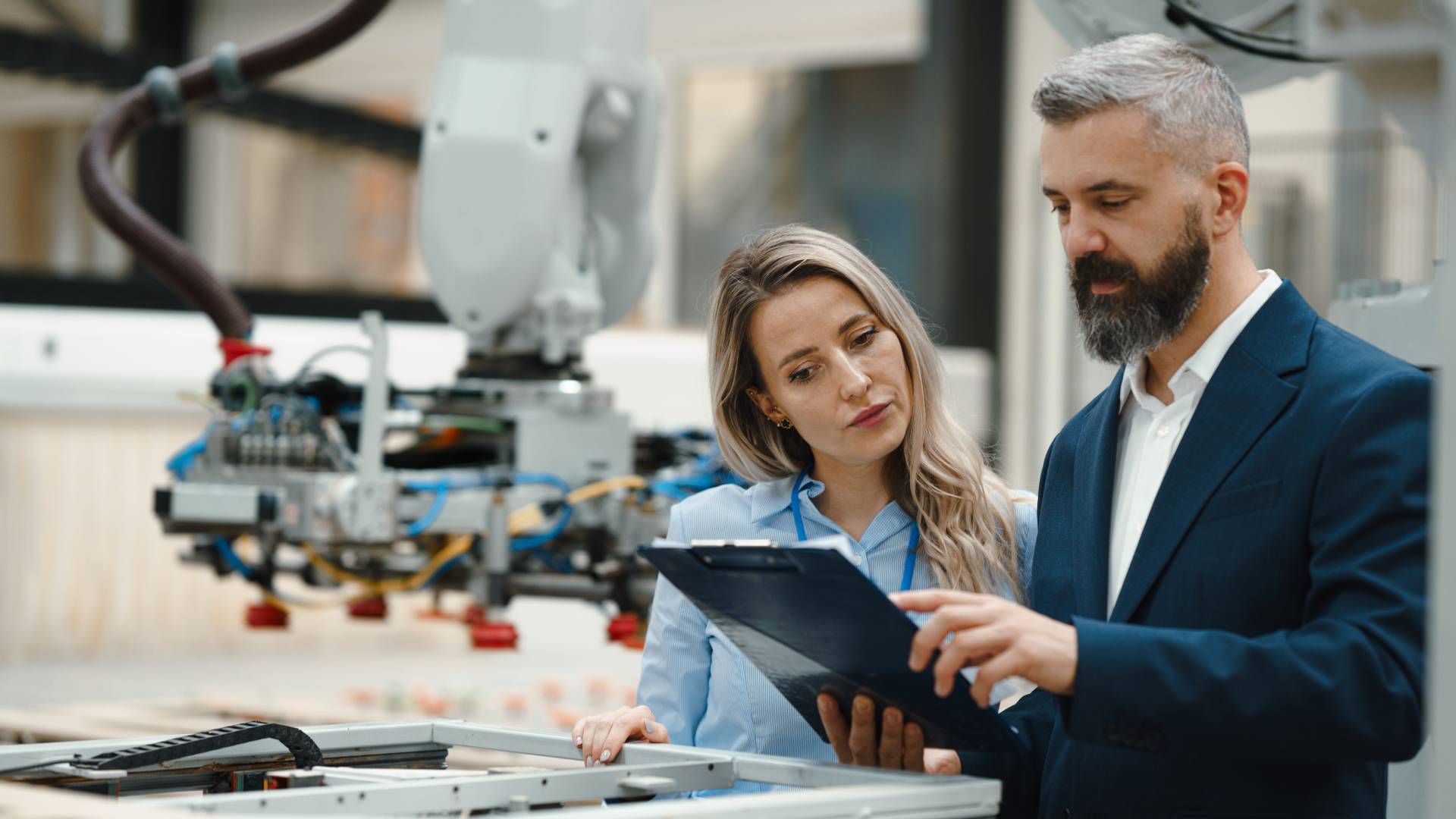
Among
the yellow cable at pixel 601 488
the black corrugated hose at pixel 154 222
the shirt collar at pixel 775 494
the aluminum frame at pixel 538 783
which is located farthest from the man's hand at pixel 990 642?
the black corrugated hose at pixel 154 222

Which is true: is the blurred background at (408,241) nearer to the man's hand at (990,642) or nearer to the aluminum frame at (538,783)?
the aluminum frame at (538,783)

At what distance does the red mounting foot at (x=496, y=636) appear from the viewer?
354cm

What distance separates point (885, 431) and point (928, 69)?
7.69 meters

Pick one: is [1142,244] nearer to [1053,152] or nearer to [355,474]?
[1053,152]

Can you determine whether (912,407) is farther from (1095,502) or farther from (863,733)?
(863,733)

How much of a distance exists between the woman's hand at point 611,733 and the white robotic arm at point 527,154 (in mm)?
1952

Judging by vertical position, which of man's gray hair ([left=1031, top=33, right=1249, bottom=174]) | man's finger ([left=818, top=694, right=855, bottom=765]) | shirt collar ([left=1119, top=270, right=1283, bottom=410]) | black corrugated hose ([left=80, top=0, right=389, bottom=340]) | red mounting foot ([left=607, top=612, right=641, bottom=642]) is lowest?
red mounting foot ([left=607, top=612, right=641, bottom=642])

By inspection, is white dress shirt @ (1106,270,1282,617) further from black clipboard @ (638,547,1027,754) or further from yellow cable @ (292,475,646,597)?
yellow cable @ (292,475,646,597)

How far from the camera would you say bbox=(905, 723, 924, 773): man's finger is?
157 cm

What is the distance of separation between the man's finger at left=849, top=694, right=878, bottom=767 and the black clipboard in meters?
0.01

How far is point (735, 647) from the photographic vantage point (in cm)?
182

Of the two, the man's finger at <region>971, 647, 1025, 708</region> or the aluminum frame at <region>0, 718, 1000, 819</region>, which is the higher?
the man's finger at <region>971, 647, 1025, 708</region>

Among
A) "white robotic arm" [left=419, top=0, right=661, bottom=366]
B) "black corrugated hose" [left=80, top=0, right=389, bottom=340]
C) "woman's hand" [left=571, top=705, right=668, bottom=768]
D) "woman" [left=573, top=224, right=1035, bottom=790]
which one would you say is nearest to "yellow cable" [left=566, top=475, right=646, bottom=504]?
"white robotic arm" [left=419, top=0, right=661, bottom=366]

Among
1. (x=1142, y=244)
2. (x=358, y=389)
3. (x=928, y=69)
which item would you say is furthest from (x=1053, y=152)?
(x=928, y=69)
